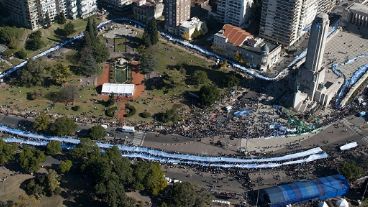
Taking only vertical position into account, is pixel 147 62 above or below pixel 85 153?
above

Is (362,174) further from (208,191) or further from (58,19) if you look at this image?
(58,19)

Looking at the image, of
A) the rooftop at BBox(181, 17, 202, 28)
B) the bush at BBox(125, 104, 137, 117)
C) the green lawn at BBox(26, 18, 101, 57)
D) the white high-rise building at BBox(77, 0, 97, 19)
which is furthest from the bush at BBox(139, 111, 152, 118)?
the white high-rise building at BBox(77, 0, 97, 19)

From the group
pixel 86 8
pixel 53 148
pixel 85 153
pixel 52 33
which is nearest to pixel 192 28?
pixel 86 8

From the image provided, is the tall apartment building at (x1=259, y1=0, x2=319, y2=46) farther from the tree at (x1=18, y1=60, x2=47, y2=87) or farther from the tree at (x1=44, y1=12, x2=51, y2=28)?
the tree at (x1=18, y1=60, x2=47, y2=87)

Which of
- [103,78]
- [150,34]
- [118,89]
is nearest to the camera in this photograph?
[118,89]

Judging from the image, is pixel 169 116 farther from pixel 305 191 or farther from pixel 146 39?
pixel 305 191

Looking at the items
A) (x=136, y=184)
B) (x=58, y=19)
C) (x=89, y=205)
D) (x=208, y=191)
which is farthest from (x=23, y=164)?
(x=58, y=19)

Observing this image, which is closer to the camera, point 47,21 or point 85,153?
A: point 85,153

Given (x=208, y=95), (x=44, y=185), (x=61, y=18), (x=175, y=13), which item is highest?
(x=175, y=13)
